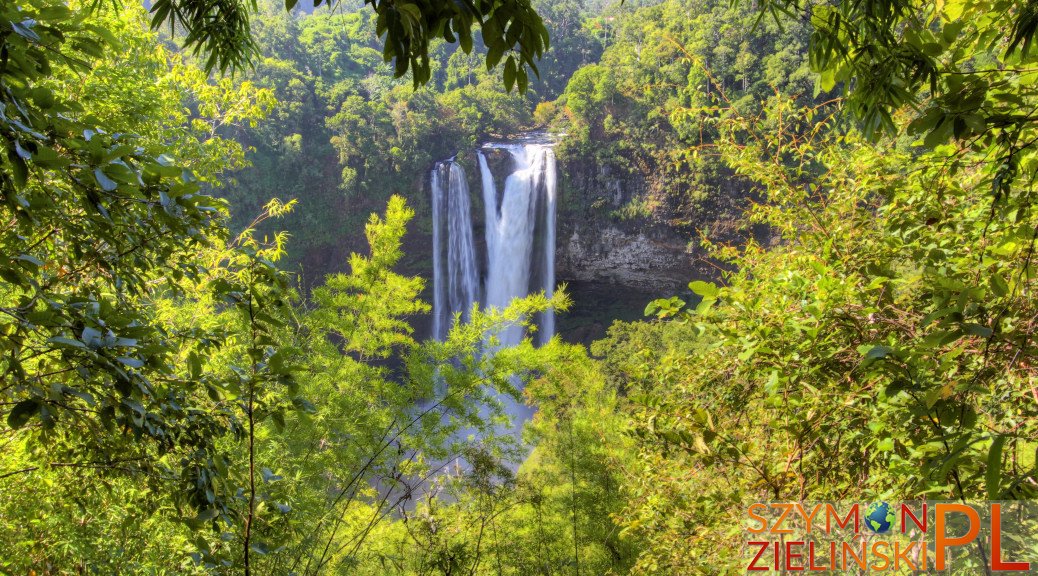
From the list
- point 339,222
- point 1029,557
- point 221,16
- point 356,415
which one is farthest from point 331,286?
point 339,222

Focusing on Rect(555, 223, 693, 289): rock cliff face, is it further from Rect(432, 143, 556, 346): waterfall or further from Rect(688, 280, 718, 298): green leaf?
Rect(688, 280, 718, 298): green leaf

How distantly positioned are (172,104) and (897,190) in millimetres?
5745

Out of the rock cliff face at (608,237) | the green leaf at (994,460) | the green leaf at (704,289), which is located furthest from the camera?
the rock cliff face at (608,237)

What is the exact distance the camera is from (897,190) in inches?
87.2

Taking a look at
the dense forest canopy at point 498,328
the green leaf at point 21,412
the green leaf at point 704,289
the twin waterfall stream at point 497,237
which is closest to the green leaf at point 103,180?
the dense forest canopy at point 498,328

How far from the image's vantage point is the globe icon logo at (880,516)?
155cm

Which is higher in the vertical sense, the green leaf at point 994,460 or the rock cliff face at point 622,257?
the green leaf at point 994,460

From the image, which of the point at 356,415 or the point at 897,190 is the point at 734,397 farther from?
the point at 356,415

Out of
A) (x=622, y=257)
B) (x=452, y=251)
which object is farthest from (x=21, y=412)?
(x=622, y=257)

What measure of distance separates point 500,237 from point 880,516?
18608 millimetres

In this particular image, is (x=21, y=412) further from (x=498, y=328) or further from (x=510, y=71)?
Answer: (x=498, y=328)

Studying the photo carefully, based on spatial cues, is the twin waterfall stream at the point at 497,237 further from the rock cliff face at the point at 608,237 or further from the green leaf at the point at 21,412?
the green leaf at the point at 21,412

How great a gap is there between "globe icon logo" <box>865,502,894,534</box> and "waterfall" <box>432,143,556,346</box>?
18.1 metres

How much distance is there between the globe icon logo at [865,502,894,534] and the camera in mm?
1550
